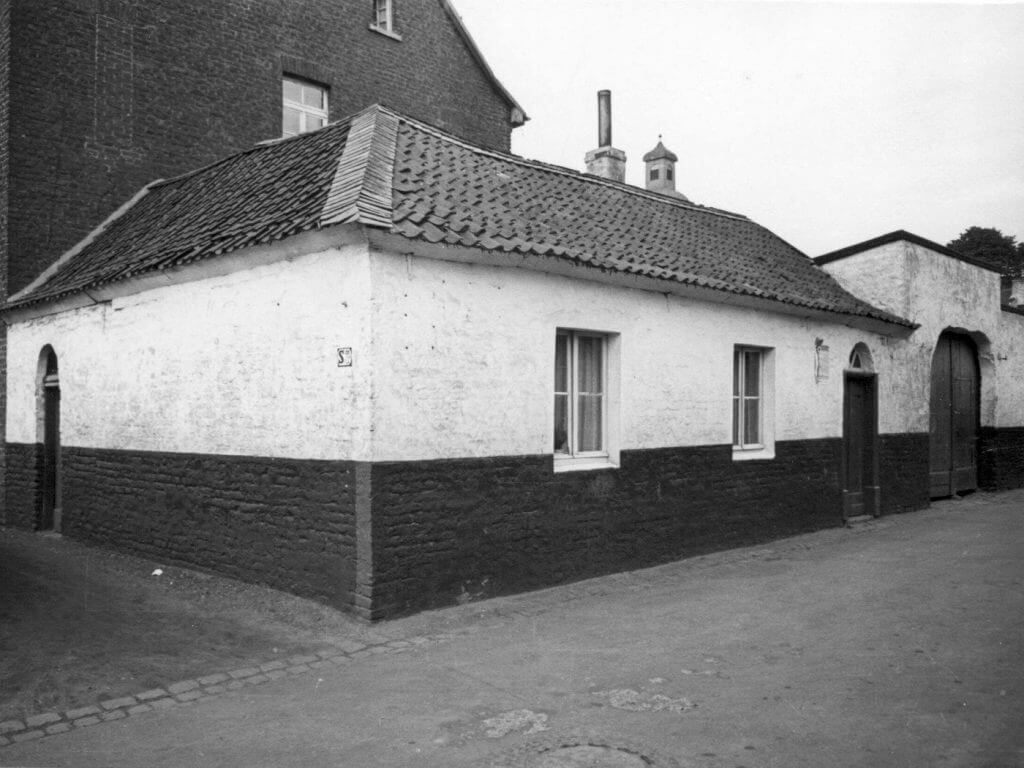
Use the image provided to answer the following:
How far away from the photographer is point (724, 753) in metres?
4.48

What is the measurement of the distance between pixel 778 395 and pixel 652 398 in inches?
114

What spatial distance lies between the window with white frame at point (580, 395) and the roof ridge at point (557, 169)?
122 inches

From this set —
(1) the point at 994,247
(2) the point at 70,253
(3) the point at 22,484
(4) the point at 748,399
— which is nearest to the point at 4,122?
(2) the point at 70,253

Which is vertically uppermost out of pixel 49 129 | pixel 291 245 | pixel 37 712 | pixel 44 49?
pixel 44 49

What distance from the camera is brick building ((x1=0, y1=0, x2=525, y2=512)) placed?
12484mm

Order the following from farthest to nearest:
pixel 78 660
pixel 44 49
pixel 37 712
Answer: pixel 44 49, pixel 78 660, pixel 37 712

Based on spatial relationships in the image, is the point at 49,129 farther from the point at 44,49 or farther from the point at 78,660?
the point at 78,660

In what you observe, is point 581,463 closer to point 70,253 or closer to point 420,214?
point 420,214

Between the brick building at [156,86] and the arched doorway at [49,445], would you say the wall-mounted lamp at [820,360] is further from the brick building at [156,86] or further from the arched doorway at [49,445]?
the arched doorway at [49,445]

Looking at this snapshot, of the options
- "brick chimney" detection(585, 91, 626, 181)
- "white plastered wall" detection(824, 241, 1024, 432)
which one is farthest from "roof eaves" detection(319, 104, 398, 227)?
"brick chimney" detection(585, 91, 626, 181)

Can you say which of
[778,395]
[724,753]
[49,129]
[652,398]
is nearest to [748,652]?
[724,753]

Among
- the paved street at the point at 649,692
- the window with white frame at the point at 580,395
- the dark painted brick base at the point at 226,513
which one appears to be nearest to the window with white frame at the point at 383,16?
the dark painted brick base at the point at 226,513

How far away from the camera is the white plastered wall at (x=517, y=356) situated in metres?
7.46

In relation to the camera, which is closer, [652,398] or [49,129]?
[652,398]
